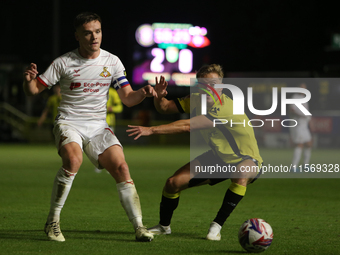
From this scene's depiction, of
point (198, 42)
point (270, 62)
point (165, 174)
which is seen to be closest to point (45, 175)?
point (165, 174)

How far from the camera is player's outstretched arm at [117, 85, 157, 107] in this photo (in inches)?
209

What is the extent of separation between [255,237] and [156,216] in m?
2.26

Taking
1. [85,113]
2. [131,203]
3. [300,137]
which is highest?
[85,113]

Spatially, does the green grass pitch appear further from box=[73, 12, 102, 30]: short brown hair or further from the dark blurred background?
the dark blurred background

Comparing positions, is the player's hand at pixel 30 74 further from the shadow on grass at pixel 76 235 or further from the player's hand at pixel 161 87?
the shadow on grass at pixel 76 235

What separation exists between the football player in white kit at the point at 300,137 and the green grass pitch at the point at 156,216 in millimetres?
1478

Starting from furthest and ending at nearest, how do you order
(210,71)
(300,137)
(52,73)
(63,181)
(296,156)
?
(300,137)
(296,156)
(210,71)
(52,73)
(63,181)

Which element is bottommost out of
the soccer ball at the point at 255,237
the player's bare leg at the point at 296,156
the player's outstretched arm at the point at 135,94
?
the player's bare leg at the point at 296,156

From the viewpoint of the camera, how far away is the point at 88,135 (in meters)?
5.48

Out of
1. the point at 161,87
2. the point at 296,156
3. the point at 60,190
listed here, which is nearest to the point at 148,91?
the point at 161,87

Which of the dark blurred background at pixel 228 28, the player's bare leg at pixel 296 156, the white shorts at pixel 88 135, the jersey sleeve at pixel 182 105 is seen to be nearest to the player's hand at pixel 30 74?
the white shorts at pixel 88 135

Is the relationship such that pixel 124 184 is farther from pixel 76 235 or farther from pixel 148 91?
pixel 148 91

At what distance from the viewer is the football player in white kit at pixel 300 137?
13.1 m

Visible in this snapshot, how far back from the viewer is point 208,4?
4162 centimetres
